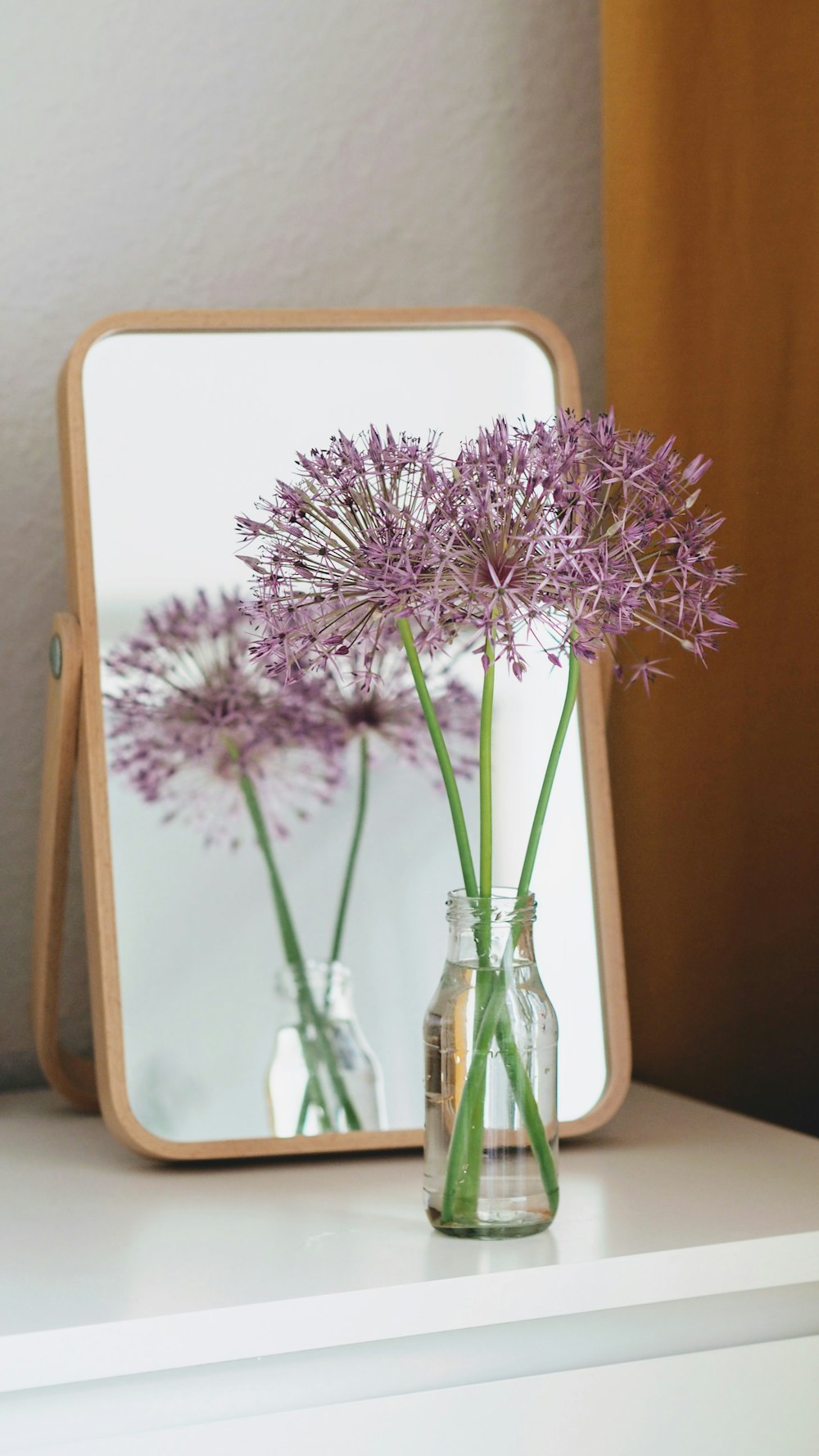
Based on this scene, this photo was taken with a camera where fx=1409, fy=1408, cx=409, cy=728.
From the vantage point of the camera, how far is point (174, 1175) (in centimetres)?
74

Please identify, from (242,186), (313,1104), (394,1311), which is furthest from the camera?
(242,186)

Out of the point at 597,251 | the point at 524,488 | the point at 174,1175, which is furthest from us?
the point at 597,251

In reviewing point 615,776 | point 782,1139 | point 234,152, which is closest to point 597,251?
point 234,152

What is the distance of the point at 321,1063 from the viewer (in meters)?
0.79

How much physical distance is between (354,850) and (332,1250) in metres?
0.28

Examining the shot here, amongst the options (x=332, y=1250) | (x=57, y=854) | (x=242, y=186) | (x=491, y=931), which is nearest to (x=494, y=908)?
(x=491, y=931)

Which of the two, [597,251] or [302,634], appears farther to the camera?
[597,251]

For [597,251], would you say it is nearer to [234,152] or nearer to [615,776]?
[234,152]

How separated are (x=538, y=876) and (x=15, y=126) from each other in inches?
24.3

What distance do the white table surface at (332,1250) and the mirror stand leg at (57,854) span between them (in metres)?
0.07

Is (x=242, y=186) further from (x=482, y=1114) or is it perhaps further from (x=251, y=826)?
(x=482, y=1114)

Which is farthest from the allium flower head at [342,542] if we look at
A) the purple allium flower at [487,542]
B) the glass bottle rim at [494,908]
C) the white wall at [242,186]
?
the white wall at [242,186]

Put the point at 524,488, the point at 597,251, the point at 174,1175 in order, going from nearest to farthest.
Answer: the point at 524,488 → the point at 174,1175 → the point at 597,251

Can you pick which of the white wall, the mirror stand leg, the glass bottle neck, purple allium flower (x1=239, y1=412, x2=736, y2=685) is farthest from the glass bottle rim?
the white wall
